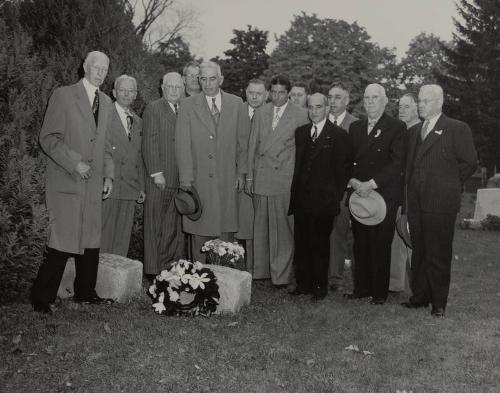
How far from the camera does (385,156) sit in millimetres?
6164

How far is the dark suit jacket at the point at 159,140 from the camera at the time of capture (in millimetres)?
6555

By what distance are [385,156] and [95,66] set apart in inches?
120

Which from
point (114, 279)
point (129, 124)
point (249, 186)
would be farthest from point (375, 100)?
point (114, 279)

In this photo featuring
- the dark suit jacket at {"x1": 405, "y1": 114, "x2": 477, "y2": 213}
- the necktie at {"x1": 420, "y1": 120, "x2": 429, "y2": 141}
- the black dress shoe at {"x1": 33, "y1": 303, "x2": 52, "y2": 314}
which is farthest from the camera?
the necktie at {"x1": 420, "y1": 120, "x2": 429, "y2": 141}

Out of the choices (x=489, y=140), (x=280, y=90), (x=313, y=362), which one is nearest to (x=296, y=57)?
(x=489, y=140)

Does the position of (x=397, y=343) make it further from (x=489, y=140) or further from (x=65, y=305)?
(x=489, y=140)

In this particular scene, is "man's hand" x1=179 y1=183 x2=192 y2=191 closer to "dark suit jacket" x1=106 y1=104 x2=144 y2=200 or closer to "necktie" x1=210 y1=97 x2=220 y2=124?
"dark suit jacket" x1=106 y1=104 x2=144 y2=200

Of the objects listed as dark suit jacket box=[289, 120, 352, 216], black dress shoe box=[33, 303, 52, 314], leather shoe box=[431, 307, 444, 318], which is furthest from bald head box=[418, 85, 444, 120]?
black dress shoe box=[33, 303, 52, 314]

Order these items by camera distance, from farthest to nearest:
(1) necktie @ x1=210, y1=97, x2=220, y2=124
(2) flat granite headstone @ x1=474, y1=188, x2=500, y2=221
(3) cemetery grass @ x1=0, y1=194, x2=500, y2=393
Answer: (2) flat granite headstone @ x1=474, y1=188, x2=500, y2=221
(1) necktie @ x1=210, y1=97, x2=220, y2=124
(3) cemetery grass @ x1=0, y1=194, x2=500, y2=393

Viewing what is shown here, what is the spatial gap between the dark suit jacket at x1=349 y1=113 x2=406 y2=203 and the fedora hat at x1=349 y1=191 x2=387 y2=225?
0.43 ft

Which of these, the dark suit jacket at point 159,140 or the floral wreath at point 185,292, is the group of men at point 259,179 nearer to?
the dark suit jacket at point 159,140

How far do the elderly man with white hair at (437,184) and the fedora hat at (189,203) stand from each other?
2222 millimetres

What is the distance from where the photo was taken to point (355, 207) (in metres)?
6.21

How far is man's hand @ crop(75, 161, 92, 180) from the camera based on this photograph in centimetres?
523
